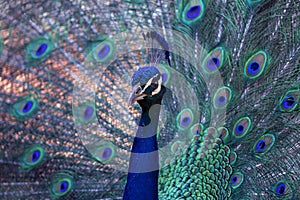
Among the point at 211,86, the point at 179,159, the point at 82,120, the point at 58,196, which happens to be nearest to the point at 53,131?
the point at 82,120

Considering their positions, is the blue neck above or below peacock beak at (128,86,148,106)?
below

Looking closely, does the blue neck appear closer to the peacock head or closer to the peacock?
the peacock head

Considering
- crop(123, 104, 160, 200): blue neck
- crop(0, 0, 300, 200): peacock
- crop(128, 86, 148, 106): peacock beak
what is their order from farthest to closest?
crop(0, 0, 300, 200): peacock
crop(123, 104, 160, 200): blue neck
crop(128, 86, 148, 106): peacock beak

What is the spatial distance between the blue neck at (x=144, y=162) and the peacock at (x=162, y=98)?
214 millimetres

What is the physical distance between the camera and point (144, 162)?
1.92 m

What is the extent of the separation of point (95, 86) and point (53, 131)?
0.26 m

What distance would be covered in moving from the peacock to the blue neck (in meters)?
0.21

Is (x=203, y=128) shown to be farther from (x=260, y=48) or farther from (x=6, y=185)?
(x=6, y=185)

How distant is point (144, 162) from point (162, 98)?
37cm

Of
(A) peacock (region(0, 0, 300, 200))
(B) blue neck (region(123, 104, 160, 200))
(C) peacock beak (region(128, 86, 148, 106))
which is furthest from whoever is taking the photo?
(A) peacock (region(0, 0, 300, 200))

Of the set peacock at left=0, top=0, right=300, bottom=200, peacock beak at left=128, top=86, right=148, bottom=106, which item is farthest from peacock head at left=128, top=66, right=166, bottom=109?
peacock at left=0, top=0, right=300, bottom=200

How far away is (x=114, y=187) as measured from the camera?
2.46m

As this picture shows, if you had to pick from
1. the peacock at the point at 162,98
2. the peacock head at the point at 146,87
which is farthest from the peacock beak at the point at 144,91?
the peacock at the point at 162,98

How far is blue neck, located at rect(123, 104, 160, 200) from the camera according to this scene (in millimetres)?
1872
